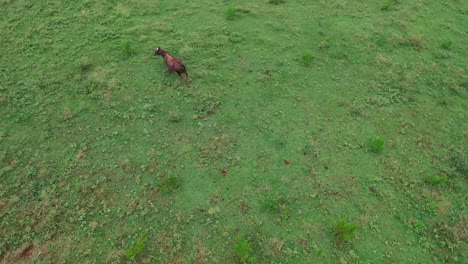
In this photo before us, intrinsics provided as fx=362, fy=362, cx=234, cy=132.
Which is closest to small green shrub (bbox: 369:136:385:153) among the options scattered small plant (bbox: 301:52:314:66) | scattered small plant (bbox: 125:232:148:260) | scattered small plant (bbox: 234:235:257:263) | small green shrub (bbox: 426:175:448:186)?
small green shrub (bbox: 426:175:448:186)

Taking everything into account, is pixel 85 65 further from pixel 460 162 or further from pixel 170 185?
pixel 460 162

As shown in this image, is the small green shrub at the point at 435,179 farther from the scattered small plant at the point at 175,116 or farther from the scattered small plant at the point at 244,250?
the scattered small plant at the point at 175,116

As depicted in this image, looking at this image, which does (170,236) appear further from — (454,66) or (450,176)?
(454,66)

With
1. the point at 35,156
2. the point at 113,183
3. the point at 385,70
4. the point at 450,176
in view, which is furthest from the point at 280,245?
the point at 385,70

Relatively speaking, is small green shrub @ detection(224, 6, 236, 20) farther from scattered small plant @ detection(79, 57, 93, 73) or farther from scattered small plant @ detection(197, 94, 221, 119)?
scattered small plant @ detection(79, 57, 93, 73)

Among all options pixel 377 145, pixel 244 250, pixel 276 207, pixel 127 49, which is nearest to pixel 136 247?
pixel 244 250

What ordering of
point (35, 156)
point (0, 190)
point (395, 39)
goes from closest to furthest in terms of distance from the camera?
point (0, 190) → point (35, 156) → point (395, 39)
